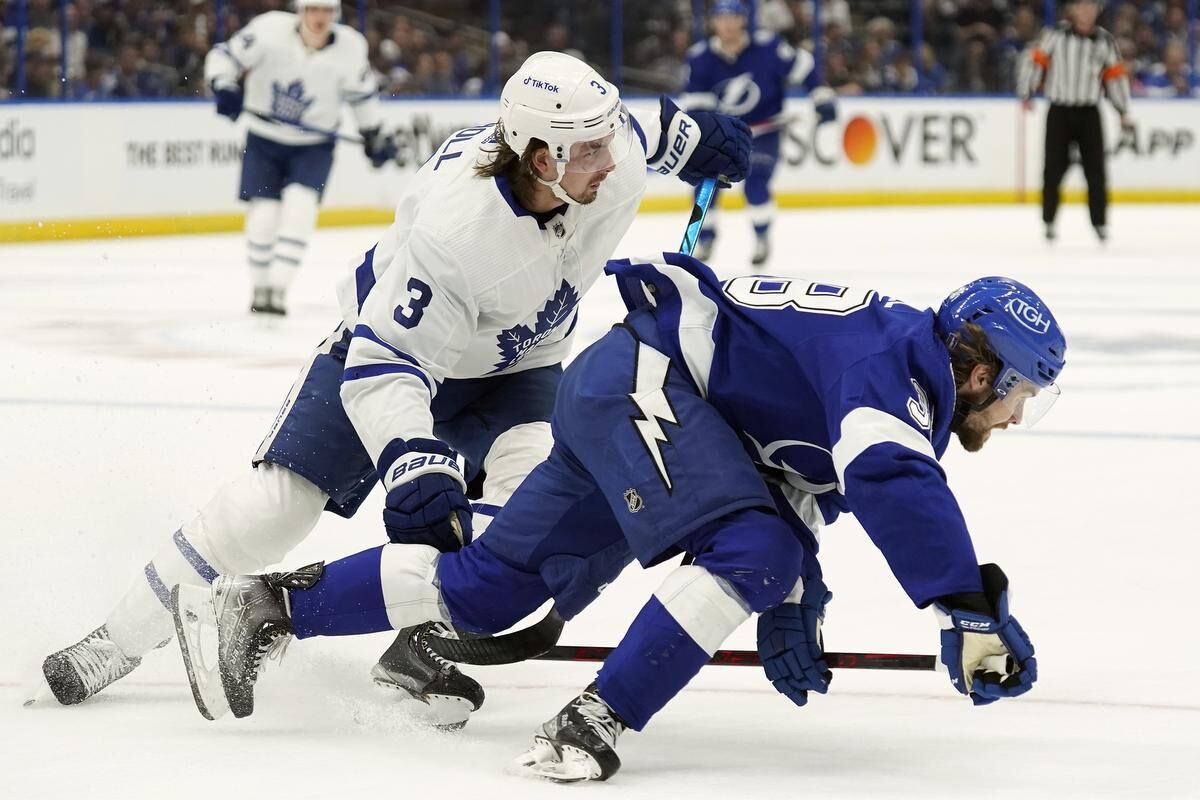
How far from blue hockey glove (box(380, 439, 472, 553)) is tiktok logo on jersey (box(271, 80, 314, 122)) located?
5565mm

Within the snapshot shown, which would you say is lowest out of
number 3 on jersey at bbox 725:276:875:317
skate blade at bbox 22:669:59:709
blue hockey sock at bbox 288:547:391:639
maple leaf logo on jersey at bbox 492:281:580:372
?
skate blade at bbox 22:669:59:709

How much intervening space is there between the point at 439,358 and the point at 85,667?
73 centimetres

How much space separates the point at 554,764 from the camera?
8.39 feet

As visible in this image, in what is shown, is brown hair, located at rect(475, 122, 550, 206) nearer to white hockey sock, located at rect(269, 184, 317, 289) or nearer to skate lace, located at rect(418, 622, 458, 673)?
Result: skate lace, located at rect(418, 622, 458, 673)

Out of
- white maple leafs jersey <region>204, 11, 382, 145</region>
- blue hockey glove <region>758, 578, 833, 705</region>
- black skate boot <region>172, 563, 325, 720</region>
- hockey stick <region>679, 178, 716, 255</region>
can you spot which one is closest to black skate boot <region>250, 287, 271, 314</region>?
white maple leafs jersey <region>204, 11, 382, 145</region>

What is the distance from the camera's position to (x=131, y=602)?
3002 mm

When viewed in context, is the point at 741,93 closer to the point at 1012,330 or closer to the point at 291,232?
the point at 291,232

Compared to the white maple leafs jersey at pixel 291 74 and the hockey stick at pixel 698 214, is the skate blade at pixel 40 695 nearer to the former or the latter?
the hockey stick at pixel 698 214

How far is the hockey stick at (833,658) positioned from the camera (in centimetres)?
275

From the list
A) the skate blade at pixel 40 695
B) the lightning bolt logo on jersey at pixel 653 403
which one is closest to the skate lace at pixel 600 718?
the lightning bolt logo on jersey at pixel 653 403

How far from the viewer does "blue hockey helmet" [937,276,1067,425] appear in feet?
8.36

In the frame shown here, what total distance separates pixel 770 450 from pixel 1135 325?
5710 millimetres

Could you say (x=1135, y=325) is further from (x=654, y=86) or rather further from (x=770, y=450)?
(x=654, y=86)

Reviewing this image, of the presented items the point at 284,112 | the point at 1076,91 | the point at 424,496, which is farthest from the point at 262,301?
the point at 1076,91
